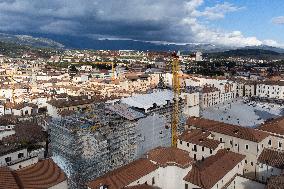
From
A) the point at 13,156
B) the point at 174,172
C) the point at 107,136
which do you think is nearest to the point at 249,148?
the point at 174,172

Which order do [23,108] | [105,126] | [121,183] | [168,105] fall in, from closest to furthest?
[121,183]
[105,126]
[168,105]
[23,108]

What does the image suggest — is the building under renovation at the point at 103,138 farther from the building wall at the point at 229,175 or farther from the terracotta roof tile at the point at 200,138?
the building wall at the point at 229,175

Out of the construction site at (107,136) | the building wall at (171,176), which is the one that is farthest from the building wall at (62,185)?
the building wall at (171,176)

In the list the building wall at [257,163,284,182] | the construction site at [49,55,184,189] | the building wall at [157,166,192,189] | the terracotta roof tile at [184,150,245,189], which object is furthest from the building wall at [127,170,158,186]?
the building wall at [257,163,284,182]

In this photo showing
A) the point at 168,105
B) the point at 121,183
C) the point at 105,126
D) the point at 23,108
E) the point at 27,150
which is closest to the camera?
the point at 121,183

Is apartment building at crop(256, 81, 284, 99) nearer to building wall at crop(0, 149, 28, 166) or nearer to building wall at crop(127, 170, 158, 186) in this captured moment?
building wall at crop(127, 170, 158, 186)

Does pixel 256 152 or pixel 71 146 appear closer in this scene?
pixel 71 146

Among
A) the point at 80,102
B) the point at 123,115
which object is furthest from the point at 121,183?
the point at 80,102

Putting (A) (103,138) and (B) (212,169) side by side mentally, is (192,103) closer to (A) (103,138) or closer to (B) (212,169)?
(A) (103,138)

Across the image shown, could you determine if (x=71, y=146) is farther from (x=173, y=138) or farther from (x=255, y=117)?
(x=255, y=117)

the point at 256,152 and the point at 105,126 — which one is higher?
the point at 105,126
